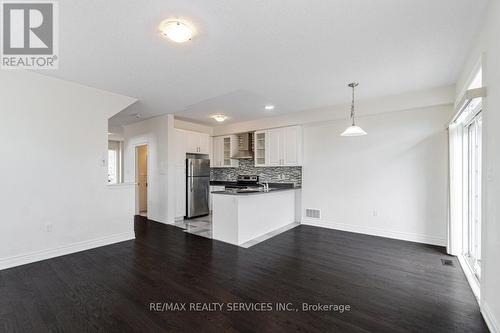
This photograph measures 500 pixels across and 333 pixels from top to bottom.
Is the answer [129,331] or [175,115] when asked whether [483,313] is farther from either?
[175,115]

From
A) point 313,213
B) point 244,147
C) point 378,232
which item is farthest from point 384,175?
point 244,147

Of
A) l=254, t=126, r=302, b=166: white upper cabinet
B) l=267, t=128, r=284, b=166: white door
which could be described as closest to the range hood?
l=254, t=126, r=302, b=166: white upper cabinet

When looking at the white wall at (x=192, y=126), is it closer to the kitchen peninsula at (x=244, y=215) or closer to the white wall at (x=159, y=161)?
the white wall at (x=159, y=161)

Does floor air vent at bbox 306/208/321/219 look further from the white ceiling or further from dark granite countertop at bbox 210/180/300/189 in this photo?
the white ceiling

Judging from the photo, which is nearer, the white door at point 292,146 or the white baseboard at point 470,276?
the white baseboard at point 470,276

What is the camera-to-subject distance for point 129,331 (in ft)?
6.20

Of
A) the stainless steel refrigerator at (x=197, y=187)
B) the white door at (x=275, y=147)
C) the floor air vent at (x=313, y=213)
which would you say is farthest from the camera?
the stainless steel refrigerator at (x=197, y=187)

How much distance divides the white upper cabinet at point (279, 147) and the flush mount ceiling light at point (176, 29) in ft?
A: 12.8

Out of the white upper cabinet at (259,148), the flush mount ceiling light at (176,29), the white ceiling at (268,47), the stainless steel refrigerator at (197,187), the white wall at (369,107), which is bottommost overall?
the stainless steel refrigerator at (197,187)

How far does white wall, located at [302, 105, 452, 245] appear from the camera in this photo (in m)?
4.12

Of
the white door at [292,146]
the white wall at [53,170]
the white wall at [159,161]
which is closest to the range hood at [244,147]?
the white door at [292,146]

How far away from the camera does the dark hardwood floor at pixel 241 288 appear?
6.54 feet

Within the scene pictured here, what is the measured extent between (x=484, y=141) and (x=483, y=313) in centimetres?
158

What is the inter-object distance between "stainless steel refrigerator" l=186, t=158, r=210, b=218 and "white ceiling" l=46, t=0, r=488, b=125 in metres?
2.41
